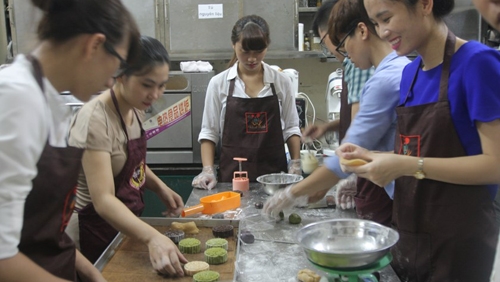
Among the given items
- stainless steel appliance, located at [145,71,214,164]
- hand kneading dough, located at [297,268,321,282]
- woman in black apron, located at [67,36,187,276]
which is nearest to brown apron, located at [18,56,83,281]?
woman in black apron, located at [67,36,187,276]

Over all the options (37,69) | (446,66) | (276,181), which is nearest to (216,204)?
(276,181)

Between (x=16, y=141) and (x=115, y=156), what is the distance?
0.93 m

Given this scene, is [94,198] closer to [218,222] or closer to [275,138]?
[218,222]

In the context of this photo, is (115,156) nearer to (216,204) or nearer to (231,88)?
(216,204)

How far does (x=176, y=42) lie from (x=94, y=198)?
2.59 m

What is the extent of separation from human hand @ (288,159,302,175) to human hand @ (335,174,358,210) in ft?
2.04

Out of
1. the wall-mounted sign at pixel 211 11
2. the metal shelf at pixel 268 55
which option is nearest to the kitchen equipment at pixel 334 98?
the metal shelf at pixel 268 55

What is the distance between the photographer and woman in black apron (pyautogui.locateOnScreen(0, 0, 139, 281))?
791 millimetres

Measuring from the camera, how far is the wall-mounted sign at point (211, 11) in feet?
12.6

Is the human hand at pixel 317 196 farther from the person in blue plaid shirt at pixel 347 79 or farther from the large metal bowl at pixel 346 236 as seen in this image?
the large metal bowl at pixel 346 236

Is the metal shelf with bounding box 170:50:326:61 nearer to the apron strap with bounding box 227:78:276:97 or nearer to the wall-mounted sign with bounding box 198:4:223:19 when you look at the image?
the wall-mounted sign with bounding box 198:4:223:19

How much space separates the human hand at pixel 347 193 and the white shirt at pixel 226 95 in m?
0.87

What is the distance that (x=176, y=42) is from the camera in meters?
3.91

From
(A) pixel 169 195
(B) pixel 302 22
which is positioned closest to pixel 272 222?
(A) pixel 169 195
